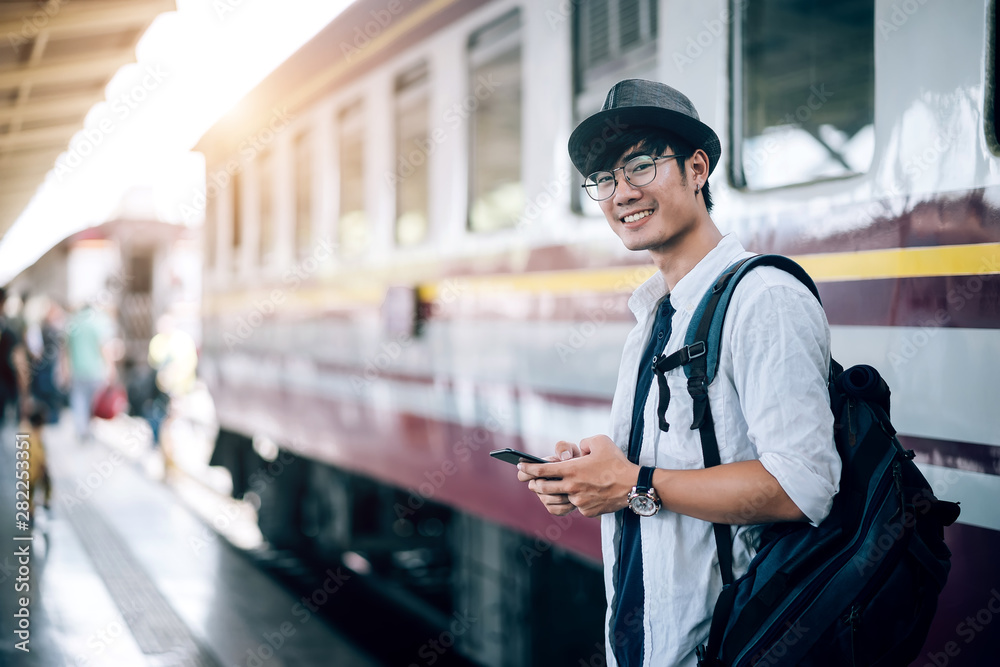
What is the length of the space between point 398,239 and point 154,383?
635 centimetres

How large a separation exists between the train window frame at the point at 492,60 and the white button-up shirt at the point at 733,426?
201cm

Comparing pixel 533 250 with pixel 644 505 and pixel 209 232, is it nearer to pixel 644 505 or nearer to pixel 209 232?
pixel 644 505

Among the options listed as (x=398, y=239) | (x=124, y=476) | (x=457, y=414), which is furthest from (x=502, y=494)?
(x=124, y=476)

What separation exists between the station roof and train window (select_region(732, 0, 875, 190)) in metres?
4.17

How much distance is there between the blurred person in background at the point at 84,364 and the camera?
10.8 meters

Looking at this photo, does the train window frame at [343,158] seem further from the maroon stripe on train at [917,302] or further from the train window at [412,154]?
the maroon stripe on train at [917,302]

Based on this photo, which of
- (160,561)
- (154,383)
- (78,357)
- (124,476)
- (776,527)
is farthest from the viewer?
(78,357)

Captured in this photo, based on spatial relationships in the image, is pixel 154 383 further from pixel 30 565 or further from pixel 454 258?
pixel 454 258

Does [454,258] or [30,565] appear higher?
[454,258]

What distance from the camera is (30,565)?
5.46 meters

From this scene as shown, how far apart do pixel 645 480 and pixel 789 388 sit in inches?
12.3

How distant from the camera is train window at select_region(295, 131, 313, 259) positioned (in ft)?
19.5

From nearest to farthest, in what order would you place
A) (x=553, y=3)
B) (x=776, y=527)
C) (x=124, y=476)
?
(x=776, y=527), (x=553, y=3), (x=124, y=476)

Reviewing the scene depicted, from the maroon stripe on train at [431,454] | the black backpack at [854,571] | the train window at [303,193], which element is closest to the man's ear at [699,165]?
the black backpack at [854,571]
